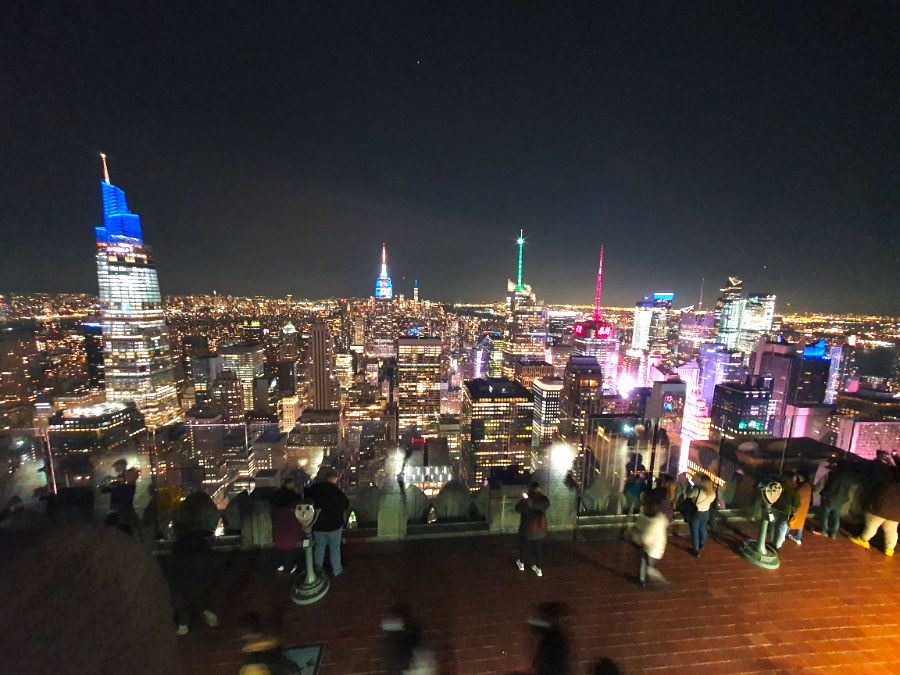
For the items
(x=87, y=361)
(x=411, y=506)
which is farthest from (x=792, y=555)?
(x=87, y=361)

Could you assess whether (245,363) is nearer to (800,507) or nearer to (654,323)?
(800,507)

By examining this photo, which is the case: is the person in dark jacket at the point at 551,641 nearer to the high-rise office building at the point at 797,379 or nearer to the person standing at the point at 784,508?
the person standing at the point at 784,508

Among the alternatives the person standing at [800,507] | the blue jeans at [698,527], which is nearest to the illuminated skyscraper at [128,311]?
the blue jeans at [698,527]

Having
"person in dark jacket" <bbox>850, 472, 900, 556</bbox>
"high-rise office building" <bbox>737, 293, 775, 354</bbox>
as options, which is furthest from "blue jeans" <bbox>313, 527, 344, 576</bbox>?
Result: "high-rise office building" <bbox>737, 293, 775, 354</bbox>

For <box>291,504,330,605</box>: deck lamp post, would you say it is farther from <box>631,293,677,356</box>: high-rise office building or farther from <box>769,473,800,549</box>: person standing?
<box>631,293,677,356</box>: high-rise office building

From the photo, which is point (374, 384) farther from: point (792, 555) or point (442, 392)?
point (792, 555)

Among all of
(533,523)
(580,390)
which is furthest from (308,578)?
(580,390)
